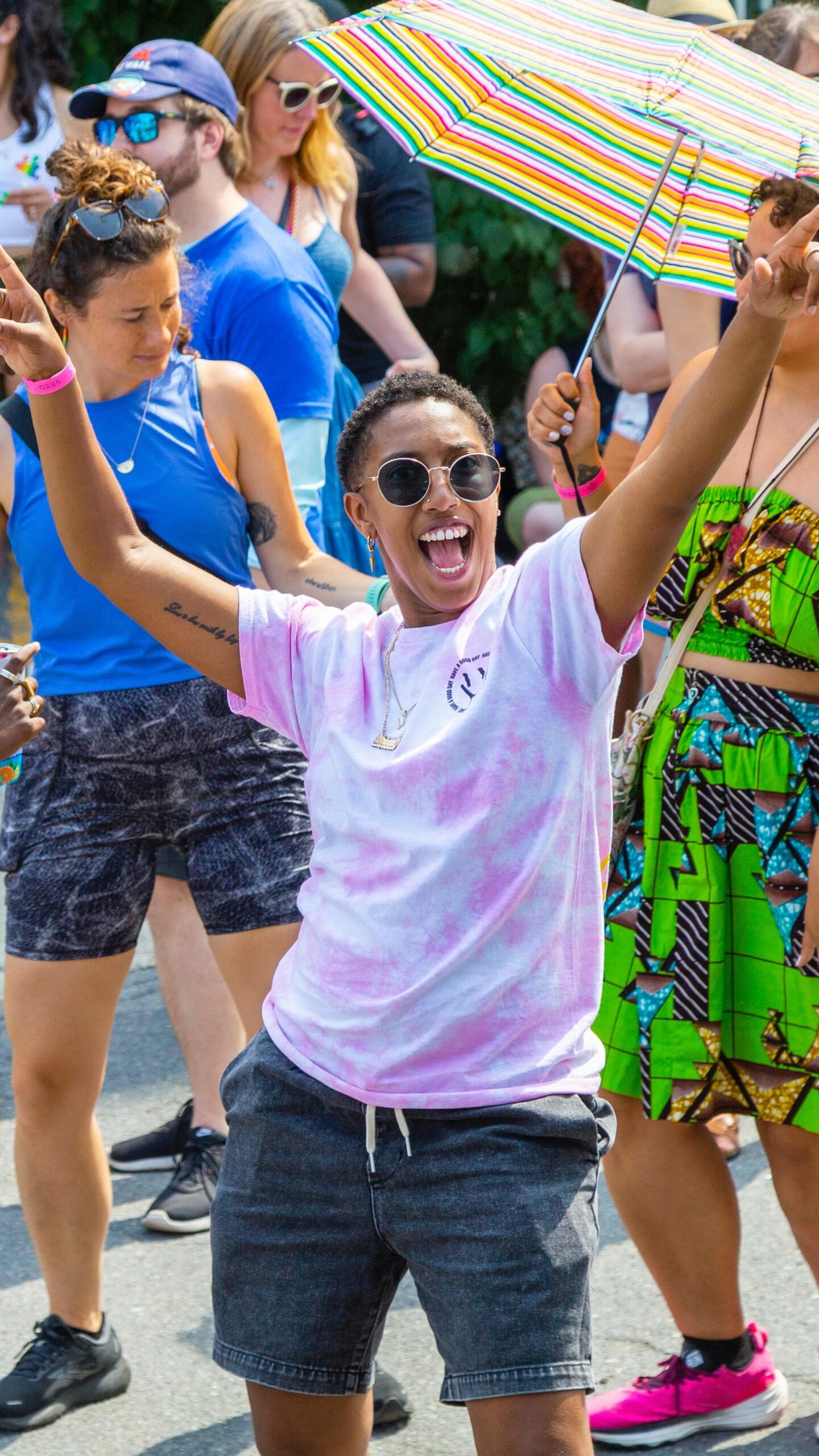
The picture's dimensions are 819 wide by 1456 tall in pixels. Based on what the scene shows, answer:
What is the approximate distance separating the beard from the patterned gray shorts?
1336mm

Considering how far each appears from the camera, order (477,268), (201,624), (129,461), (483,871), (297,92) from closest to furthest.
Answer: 1. (483,871)
2. (201,624)
3. (129,461)
4. (297,92)
5. (477,268)

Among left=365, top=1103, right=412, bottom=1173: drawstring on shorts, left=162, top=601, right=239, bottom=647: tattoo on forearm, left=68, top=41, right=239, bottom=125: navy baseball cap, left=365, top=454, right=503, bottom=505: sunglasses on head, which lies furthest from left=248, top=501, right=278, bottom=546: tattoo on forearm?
left=365, top=1103, right=412, bottom=1173: drawstring on shorts

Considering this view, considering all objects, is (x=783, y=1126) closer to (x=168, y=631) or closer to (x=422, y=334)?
(x=168, y=631)

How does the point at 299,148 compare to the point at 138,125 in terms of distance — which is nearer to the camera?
the point at 138,125

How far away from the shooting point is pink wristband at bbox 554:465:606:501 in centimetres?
271

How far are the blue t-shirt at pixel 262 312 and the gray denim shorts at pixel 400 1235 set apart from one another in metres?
2.06

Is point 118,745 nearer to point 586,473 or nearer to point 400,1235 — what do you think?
point 586,473

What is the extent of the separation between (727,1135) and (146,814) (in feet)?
5.50

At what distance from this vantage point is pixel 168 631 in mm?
2338

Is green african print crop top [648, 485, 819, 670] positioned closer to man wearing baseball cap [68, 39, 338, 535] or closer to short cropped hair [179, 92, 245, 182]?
man wearing baseball cap [68, 39, 338, 535]

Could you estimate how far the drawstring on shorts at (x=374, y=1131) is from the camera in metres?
2.08

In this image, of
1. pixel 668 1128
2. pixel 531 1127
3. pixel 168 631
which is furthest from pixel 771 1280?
pixel 168 631

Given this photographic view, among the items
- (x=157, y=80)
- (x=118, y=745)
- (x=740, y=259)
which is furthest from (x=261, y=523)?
(x=157, y=80)

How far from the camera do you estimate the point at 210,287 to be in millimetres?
3861
